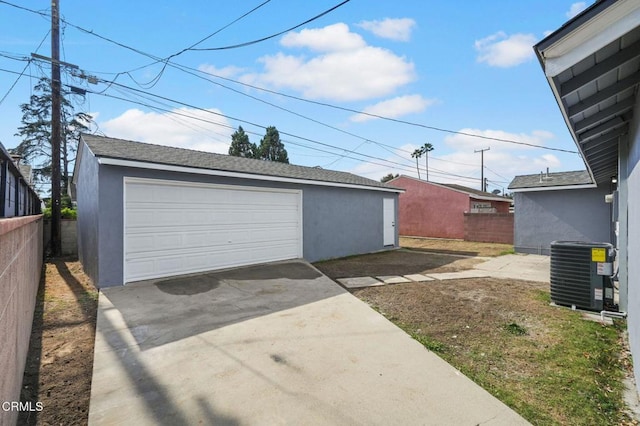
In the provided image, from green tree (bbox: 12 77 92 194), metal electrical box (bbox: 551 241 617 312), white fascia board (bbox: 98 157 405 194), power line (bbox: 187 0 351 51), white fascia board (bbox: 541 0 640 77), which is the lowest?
metal electrical box (bbox: 551 241 617 312)

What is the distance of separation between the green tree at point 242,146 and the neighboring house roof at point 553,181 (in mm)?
31932

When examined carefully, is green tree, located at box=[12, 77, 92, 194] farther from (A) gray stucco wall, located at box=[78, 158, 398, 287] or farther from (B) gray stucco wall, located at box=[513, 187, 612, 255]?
(B) gray stucco wall, located at box=[513, 187, 612, 255]

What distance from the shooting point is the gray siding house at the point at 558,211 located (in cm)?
1115

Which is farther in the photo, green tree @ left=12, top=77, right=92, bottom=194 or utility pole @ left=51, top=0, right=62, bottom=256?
green tree @ left=12, top=77, right=92, bottom=194

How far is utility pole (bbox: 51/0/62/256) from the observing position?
9.73 meters

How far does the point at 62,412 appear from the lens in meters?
2.55

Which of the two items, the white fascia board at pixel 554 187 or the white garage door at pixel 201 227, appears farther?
the white fascia board at pixel 554 187

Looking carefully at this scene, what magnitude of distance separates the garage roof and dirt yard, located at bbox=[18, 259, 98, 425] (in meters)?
4.61

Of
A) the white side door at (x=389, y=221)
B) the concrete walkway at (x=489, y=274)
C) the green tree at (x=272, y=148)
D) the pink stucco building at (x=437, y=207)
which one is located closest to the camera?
the concrete walkway at (x=489, y=274)

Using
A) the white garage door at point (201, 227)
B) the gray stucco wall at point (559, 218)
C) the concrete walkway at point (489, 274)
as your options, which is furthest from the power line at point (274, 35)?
the gray stucco wall at point (559, 218)

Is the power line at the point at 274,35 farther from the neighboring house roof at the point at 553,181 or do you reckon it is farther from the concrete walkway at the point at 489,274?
the neighboring house roof at the point at 553,181

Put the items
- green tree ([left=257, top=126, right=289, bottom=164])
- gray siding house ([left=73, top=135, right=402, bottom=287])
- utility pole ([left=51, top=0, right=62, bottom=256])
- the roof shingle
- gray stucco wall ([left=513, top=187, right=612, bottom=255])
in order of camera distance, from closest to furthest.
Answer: gray siding house ([left=73, top=135, right=402, bottom=287])
utility pole ([left=51, top=0, right=62, bottom=256])
gray stucco wall ([left=513, top=187, right=612, bottom=255])
the roof shingle
green tree ([left=257, top=126, right=289, bottom=164])

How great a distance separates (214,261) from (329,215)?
4394mm

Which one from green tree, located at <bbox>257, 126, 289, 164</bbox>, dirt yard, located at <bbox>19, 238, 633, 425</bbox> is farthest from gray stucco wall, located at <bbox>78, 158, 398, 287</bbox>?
green tree, located at <bbox>257, 126, 289, 164</bbox>
